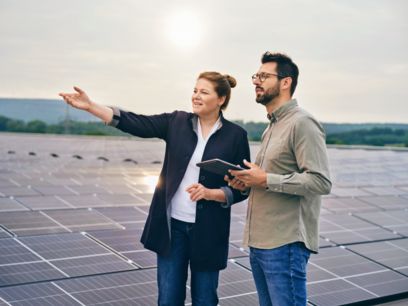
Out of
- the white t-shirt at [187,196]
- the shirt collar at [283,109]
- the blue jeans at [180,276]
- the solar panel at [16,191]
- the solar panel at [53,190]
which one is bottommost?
the solar panel at [53,190]

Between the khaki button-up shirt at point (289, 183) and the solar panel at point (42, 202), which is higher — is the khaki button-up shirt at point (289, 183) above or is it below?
above

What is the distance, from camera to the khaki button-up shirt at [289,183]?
13.7ft

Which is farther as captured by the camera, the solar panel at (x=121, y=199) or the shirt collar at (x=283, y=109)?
the solar panel at (x=121, y=199)

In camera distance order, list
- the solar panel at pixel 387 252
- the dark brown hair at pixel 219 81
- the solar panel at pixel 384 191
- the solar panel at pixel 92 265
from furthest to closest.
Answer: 1. the solar panel at pixel 384 191
2. the solar panel at pixel 387 252
3. the solar panel at pixel 92 265
4. the dark brown hair at pixel 219 81

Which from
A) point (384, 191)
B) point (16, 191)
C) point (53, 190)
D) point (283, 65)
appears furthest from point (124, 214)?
point (384, 191)

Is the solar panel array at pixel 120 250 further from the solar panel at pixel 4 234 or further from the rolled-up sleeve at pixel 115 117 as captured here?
the rolled-up sleeve at pixel 115 117

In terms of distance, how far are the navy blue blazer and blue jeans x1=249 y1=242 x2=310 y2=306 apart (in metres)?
0.58

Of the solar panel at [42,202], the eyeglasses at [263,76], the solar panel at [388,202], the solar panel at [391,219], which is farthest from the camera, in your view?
the solar panel at [388,202]

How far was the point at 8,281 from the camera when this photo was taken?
6.56 meters

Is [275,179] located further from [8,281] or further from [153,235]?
[8,281]

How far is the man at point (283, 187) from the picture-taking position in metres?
4.19

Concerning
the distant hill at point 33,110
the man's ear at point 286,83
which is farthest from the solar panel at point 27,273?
the distant hill at point 33,110

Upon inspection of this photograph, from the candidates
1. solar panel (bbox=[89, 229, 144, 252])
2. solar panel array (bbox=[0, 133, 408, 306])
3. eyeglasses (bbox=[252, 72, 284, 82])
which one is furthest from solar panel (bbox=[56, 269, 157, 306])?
eyeglasses (bbox=[252, 72, 284, 82])

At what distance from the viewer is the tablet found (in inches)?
167
